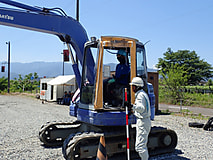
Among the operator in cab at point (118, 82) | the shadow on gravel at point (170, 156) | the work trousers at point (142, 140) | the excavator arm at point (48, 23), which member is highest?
the excavator arm at point (48, 23)

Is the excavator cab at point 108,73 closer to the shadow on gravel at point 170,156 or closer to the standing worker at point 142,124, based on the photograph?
the standing worker at point 142,124

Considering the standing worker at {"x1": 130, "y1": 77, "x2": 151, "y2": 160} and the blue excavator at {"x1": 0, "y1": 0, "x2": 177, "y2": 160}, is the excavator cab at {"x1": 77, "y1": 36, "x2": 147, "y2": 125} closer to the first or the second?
the blue excavator at {"x1": 0, "y1": 0, "x2": 177, "y2": 160}

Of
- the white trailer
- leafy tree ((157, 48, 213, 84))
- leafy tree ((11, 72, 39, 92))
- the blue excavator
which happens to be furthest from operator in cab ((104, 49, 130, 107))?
leafy tree ((11, 72, 39, 92))

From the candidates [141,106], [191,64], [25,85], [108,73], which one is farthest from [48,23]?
[25,85]

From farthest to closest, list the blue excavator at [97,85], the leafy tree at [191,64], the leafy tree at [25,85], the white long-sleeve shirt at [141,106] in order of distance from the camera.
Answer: the leafy tree at [25,85] < the leafy tree at [191,64] < the blue excavator at [97,85] < the white long-sleeve shirt at [141,106]

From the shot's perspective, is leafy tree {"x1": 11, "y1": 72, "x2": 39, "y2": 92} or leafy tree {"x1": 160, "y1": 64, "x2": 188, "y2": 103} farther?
leafy tree {"x1": 11, "y1": 72, "x2": 39, "y2": 92}

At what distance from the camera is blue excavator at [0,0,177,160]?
5.53 m

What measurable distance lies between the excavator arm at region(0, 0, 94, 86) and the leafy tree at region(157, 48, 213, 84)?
133ft

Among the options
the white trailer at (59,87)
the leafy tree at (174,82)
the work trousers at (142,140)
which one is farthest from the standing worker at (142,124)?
the white trailer at (59,87)

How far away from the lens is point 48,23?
633 centimetres

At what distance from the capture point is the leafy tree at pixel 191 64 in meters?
45.9

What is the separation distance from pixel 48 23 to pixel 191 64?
4539cm

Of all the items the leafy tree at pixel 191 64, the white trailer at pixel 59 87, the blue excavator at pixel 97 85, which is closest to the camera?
the blue excavator at pixel 97 85

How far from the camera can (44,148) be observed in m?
7.09
